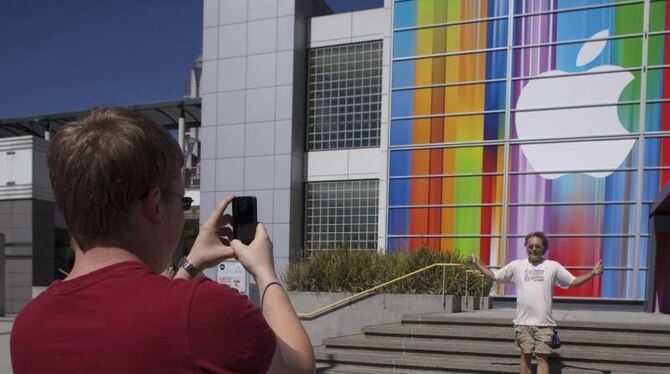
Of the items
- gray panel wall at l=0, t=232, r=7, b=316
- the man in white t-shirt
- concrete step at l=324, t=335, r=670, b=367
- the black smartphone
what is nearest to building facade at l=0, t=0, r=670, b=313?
gray panel wall at l=0, t=232, r=7, b=316

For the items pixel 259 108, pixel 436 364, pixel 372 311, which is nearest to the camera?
pixel 436 364

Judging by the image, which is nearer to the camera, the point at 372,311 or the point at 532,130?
the point at 372,311

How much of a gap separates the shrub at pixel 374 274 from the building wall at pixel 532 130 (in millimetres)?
4621

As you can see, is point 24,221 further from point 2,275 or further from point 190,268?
point 190,268

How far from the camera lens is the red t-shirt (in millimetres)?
1074

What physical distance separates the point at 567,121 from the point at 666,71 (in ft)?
8.85

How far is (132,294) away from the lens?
111 cm

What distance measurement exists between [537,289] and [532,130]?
36.8ft

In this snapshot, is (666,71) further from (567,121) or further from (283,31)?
(283,31)

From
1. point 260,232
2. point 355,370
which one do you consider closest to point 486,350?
point 355,370

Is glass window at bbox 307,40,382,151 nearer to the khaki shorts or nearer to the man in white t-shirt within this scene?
the man in white t-shirt

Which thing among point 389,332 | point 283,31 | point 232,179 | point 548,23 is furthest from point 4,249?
point 548,23

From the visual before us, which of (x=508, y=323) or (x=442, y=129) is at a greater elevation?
(x=442, y=129)

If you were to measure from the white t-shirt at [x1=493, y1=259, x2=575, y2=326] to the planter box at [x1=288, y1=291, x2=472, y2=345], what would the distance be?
14.3 feet
